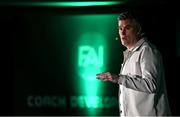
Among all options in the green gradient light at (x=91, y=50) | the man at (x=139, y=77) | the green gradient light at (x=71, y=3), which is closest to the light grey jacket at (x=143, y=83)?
the man at (x=139, y=77)

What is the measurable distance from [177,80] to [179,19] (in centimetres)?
79

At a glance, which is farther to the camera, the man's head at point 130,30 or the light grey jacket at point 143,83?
the man's head at point 130,30

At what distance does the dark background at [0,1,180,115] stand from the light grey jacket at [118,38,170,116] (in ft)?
9.40

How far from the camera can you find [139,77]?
251 cm

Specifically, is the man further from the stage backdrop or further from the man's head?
the stage backdrop

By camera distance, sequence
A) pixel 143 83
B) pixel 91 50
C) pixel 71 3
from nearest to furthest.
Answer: pixel 143 83 < pixel 71 3 < pixel 91 50

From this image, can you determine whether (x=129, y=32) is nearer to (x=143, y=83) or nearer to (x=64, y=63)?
(x=143, y=83)

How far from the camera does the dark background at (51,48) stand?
5.48 meters

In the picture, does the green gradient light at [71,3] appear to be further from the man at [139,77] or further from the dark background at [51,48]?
the man at [139,77]

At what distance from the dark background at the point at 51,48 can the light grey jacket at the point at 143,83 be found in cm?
286

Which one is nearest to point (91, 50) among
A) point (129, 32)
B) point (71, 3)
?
point (71, 3)

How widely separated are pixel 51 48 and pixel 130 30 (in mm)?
3080

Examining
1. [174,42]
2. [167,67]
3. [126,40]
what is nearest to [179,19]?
[174,42]

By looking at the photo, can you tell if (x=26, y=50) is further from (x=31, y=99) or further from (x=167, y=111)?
(x=167, y=111)
